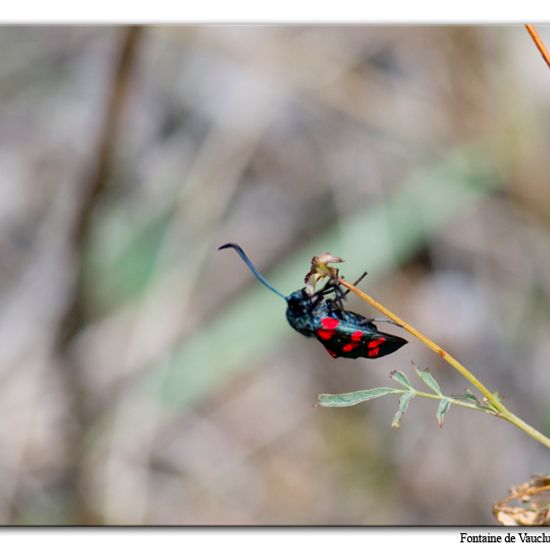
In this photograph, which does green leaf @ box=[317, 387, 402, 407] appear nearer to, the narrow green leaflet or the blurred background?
the narrow green leaflet

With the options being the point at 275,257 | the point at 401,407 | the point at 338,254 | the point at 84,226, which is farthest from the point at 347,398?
the point at 275,257

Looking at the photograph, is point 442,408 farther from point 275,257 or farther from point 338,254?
point 275,257

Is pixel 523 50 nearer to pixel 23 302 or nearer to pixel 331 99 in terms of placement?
pixel 331 99

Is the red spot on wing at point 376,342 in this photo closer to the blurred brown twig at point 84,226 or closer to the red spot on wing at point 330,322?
the red spot on wing at point 330,322

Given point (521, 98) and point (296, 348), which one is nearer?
point (521, 98)

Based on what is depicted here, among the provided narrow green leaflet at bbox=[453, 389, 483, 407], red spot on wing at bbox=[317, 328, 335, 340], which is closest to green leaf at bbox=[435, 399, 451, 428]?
narrow green leaflet at bbox=[453, 389, 483, 407]
